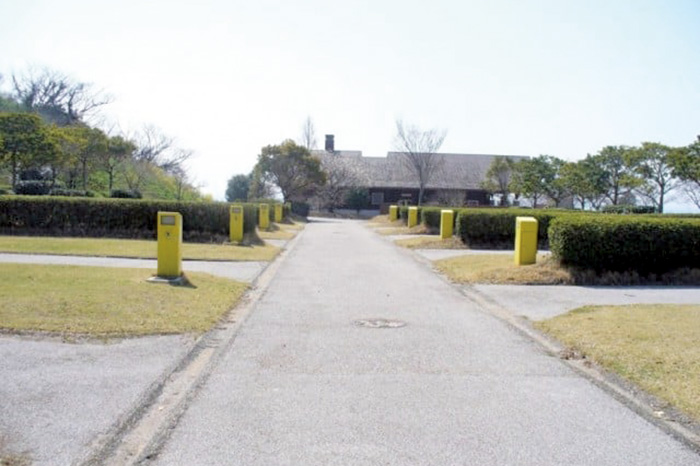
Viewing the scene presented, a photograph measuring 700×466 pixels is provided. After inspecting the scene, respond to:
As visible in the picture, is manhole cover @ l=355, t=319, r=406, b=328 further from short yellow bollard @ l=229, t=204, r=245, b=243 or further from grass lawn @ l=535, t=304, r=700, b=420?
short yellow bollard @ l=229, t=204, r=245, b=243

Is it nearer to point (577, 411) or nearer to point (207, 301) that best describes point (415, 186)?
point (207, 301)

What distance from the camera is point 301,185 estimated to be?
185 feet

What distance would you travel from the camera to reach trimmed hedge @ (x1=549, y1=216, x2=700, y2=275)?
1399 centimetres

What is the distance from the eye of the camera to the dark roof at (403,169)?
6562 centimetres

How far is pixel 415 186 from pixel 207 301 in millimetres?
55714

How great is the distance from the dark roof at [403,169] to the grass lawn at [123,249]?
45.6 metres

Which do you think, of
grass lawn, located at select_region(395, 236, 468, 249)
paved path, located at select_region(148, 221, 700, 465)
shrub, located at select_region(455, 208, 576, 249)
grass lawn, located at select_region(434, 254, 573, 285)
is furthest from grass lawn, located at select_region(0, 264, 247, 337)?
shrub, located at select_region(455, 208, 576, 249)

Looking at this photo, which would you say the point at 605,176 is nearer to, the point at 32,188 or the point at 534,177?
the point at 534,177

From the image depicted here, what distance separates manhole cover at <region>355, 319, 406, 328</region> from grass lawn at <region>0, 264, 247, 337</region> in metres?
1.93

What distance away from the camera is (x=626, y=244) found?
14.1 meters

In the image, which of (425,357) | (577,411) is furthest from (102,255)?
(577,411)

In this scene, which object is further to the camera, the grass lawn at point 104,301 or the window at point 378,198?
the window at point 378,198

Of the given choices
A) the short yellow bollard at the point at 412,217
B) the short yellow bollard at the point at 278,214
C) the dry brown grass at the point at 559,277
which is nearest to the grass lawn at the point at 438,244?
the dry brown grass at the point at 559,277

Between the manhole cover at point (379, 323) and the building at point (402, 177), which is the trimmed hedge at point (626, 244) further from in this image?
the building at point (402, 177)
